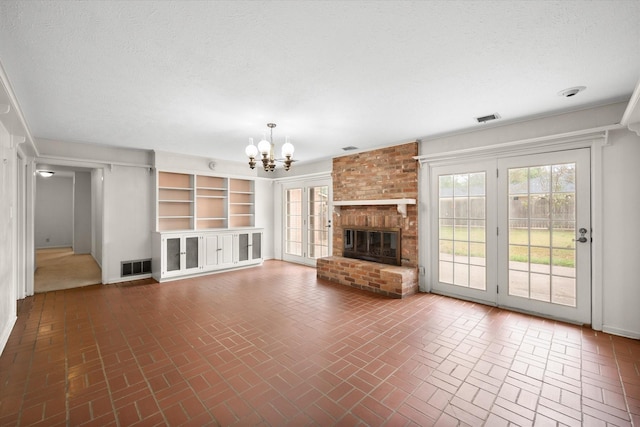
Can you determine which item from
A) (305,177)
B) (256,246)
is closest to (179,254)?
(256,246)

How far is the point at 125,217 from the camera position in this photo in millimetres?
5473

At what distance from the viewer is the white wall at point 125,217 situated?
5.30m

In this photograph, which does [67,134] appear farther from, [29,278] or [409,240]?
[409,240]

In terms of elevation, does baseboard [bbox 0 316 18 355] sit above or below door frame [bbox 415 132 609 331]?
below

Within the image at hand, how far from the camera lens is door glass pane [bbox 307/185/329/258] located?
6672 mm

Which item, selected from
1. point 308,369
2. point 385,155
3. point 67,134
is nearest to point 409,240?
point 385,155

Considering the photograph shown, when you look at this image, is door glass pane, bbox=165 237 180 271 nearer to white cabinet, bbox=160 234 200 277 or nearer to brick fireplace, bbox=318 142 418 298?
white cabinet, bbox=160 234 200 277

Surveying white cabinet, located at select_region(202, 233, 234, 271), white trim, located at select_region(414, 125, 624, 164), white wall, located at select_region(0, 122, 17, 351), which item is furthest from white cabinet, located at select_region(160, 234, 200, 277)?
white trim, located at select_region(414, 125, 624, 164)

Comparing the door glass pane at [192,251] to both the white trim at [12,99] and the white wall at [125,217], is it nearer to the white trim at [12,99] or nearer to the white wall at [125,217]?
the white wall at [125,217]

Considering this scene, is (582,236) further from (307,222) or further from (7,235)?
(7,235)

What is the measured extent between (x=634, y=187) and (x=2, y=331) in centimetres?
666

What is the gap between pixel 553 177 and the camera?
355 centimetres

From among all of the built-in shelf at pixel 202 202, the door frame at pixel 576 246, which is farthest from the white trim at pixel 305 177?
the door frame at pixel 576 246

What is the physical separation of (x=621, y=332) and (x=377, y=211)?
3.39m
